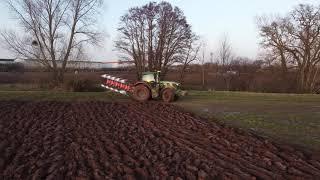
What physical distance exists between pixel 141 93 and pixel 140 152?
14.6m

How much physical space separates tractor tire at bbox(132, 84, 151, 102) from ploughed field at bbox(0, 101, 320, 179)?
916 centimetres

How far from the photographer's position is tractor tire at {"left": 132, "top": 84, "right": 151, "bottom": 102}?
2388 centimetres

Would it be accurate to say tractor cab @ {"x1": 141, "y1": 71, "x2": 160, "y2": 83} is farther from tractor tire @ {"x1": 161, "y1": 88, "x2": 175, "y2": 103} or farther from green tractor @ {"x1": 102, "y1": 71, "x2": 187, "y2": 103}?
tractor tire @ {"x1": 161, "y1": 88, "x2": 175, "y2": 103}

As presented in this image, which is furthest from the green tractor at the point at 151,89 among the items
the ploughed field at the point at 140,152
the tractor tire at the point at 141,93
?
the ploughed field at the point at 140,152

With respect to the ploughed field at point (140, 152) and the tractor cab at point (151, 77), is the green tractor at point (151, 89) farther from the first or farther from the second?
the ploughed field at point (140, 152)

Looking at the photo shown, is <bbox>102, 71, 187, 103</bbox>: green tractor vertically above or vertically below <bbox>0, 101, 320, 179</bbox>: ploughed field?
above

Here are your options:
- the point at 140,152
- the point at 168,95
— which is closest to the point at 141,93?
the point at 168,95

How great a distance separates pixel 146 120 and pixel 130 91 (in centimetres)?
938

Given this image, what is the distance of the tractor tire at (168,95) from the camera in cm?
2394

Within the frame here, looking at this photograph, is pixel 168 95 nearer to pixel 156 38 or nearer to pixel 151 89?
pixel 151 89

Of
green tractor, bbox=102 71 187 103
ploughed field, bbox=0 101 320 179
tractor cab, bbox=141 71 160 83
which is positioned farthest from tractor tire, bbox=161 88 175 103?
ploughed field, bbox=0 101 320 179

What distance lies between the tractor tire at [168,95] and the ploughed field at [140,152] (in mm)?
9211

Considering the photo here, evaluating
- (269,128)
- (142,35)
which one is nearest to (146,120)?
(269,128)

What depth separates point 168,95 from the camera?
2398 centimetres
